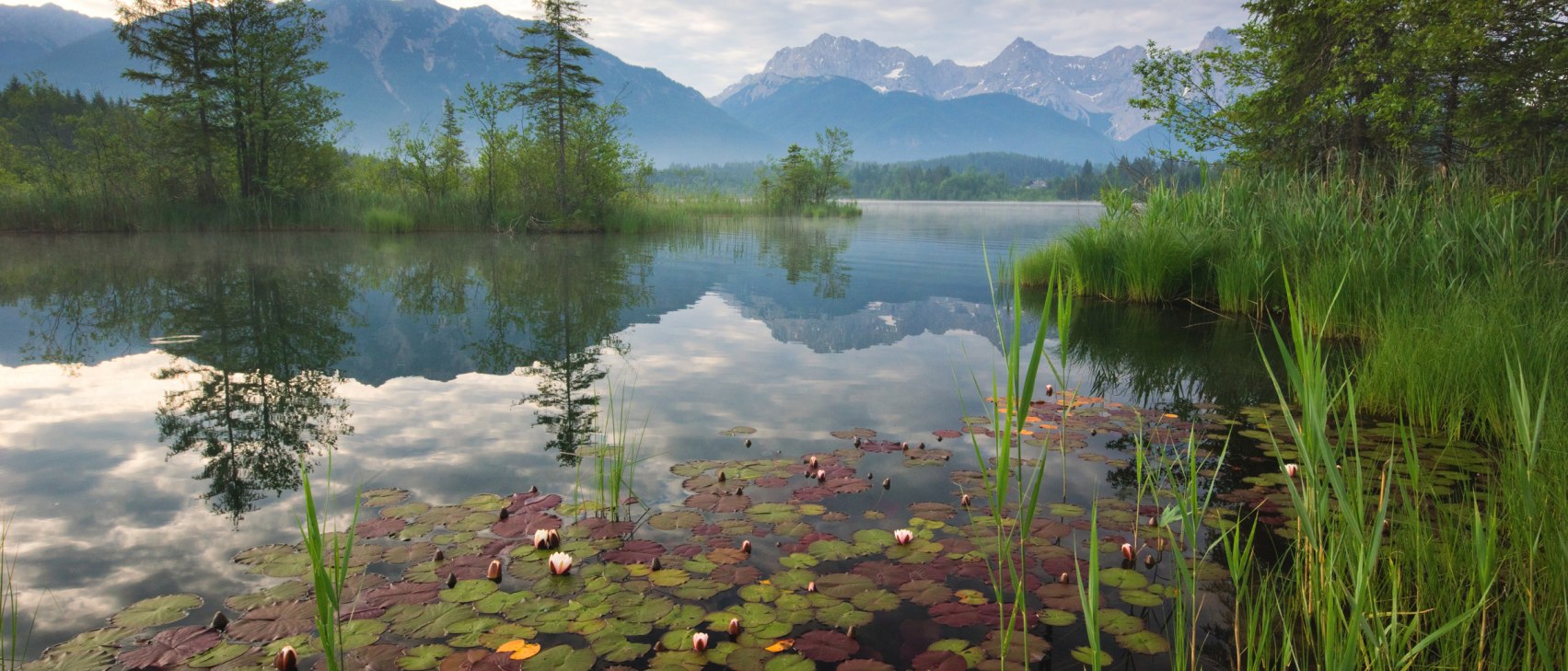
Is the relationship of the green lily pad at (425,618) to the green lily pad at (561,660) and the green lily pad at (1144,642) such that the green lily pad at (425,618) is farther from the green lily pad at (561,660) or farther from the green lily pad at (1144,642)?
the green lily pad at (1144,642)

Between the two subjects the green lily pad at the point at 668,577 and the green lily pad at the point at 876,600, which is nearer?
the green lily pad at the point at 876,600

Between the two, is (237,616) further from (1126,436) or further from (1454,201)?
(1454,201)

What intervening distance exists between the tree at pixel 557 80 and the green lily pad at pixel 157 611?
23175 mm

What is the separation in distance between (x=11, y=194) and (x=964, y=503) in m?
28.9

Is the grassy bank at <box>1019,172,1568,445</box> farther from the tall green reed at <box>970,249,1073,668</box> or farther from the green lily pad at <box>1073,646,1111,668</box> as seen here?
the green lily pad at <box>1073,646,1111,668</box>

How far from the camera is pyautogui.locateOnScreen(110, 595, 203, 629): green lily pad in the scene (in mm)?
2670

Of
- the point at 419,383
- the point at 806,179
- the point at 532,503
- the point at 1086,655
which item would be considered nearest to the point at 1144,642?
the point at 1086,655

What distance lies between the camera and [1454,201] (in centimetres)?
882

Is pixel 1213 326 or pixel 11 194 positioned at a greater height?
pixel 11 194

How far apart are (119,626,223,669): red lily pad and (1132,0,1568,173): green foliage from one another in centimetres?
1175

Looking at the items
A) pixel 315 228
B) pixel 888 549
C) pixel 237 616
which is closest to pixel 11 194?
pixel 315 228

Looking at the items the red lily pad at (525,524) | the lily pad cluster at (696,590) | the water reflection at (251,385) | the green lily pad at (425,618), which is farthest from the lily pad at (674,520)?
the water reflection at (251,385)

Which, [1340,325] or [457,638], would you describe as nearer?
[457,638]

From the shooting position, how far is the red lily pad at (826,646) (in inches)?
99.0
